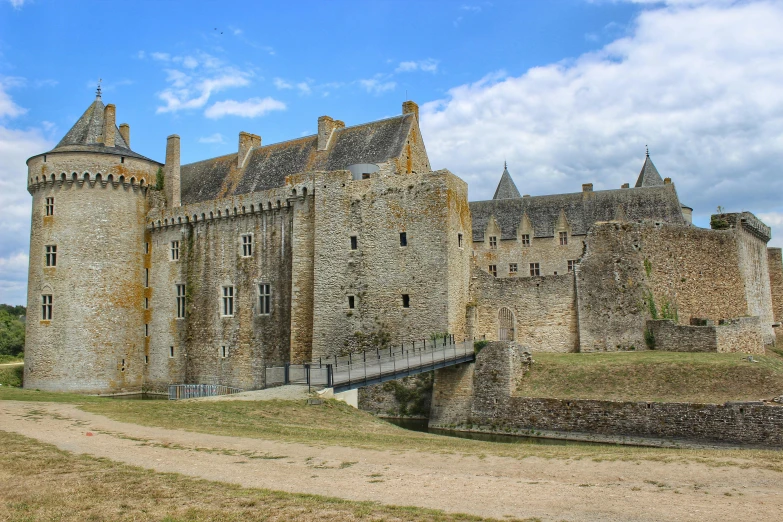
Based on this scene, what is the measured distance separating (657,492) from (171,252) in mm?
32394

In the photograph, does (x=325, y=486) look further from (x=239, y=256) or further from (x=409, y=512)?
(x=239, y=256)

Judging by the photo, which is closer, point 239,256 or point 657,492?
point 657,492

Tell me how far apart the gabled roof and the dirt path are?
79.9ft

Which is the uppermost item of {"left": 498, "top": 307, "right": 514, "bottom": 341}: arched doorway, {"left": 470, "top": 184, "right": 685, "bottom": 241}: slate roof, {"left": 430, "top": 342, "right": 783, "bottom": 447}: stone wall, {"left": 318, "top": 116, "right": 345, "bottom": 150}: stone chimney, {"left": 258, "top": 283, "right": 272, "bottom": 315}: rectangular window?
{"left": 318, "top": 116, "right": 345, "bottom": 150}: stone chimney

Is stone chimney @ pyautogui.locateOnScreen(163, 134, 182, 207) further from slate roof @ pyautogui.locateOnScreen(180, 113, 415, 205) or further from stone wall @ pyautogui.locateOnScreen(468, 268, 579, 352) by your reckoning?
stone wall @ pyautogui.locateOnScreen(468, 268, 579, 352)

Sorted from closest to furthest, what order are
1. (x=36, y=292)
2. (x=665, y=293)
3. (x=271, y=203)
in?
(x=665, y=293) < (x=271, y=203) < (x=36, y=292)

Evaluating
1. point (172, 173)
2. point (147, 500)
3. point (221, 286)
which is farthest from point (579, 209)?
point (147, 500)

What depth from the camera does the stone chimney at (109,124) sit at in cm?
3825

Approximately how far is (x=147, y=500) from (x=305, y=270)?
22.6 m

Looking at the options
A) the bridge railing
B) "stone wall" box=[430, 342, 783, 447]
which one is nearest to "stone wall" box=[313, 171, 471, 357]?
"stone wall" box=[430, 342, 783, 447]

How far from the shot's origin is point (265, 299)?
112ft

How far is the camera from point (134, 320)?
37.6 meters

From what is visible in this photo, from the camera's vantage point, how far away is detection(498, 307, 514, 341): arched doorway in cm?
3153

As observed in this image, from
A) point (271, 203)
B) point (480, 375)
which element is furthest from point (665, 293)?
point (271, 203)
